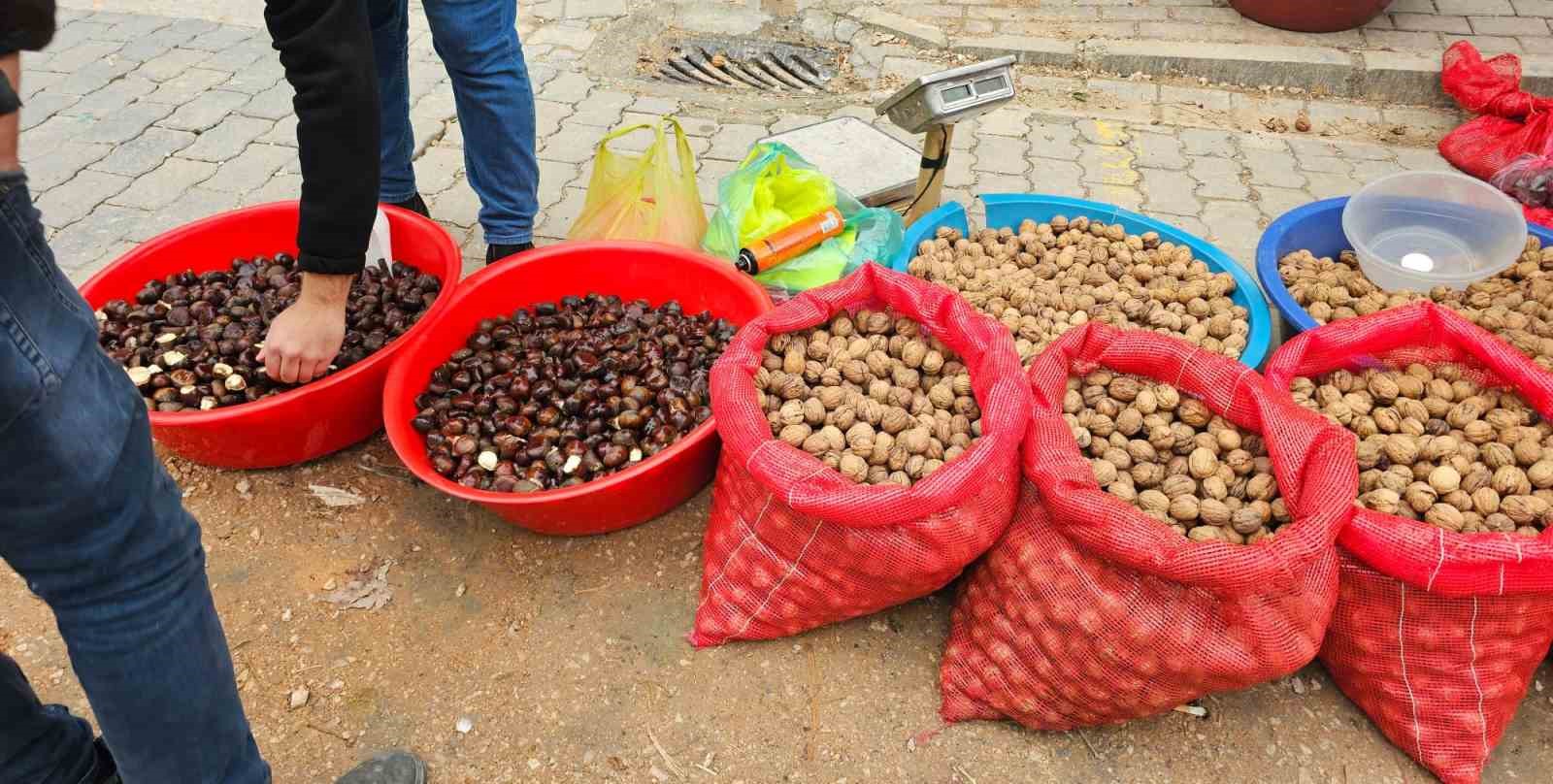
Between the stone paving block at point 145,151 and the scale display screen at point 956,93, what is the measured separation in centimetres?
326

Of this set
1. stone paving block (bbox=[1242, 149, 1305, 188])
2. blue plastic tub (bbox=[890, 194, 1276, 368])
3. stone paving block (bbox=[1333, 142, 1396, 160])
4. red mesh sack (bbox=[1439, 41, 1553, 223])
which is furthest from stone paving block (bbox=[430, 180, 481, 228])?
red mesh sack (bbox=[1439, 41, 1553, 223])

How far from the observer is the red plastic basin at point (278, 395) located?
225 centimetres

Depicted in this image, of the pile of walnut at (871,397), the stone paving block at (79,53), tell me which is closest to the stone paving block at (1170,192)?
the pile of walnut at (871,397)

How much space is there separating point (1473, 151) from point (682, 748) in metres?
4.01

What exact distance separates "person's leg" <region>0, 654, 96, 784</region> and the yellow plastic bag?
1892 mm

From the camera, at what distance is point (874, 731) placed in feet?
6.59

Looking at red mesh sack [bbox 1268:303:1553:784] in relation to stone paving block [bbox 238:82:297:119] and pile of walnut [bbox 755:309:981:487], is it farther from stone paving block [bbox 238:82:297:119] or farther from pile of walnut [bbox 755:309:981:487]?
stone paving block [bbox 238:82:297:119]

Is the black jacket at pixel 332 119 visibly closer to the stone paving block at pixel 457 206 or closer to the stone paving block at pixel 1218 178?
the stone paving block at pixel 457 206

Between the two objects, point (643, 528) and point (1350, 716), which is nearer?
point (1350, 716)

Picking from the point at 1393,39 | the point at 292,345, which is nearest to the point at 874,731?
the point at 292,345

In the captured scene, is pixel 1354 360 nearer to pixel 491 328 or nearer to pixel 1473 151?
pixel 491 328

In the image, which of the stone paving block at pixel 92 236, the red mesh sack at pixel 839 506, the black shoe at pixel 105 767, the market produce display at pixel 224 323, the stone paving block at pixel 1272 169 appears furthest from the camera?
the stone paving block at pixel 1272 169

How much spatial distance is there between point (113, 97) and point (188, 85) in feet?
1.01

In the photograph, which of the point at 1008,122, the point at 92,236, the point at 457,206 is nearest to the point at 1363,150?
the point at 1008,122
